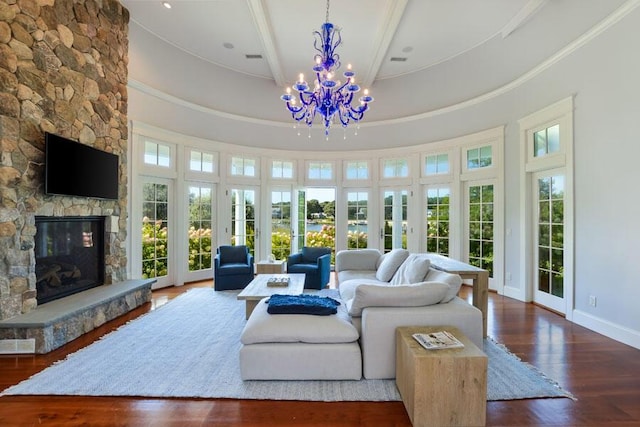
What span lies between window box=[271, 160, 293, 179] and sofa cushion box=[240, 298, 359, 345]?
488 cm

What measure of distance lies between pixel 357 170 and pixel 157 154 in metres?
4.12

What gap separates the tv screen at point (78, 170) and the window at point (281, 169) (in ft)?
10.9

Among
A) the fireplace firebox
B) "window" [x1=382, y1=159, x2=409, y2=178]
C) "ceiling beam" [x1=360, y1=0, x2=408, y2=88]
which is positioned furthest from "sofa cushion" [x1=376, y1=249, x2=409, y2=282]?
the fireplace firebox

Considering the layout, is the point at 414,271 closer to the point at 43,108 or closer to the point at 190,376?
the point at 190,376

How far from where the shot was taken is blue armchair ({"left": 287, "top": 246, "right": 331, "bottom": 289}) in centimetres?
535

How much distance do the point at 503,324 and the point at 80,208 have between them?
17.8ft

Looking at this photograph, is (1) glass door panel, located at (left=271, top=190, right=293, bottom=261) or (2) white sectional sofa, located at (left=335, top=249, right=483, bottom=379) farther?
(1) glass door panel, located at (left=271, top=190, right=293, bottom=261)

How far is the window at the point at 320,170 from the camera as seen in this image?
7.27 m

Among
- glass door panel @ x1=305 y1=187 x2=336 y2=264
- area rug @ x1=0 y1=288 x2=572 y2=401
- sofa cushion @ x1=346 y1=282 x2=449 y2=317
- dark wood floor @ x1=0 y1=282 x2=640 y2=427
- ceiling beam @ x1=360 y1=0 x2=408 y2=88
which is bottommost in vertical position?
dark wood floor @ x1=0 y1=282 x2=640 y2=427

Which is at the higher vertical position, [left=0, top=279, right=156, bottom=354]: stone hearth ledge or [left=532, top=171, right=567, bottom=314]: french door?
[left=532, top=171, right=567, bottom=314]: french door

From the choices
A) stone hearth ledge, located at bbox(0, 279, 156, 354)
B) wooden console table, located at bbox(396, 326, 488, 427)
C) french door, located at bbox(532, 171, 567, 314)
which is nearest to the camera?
wooden console table, located at bbox(396, 326, 488, 427)

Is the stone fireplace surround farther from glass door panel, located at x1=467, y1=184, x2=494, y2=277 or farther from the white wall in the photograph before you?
glass door panel, located at x1=467, y1=184, x2=494, y2=277

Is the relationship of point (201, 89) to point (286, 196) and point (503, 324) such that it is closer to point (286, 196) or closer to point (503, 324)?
point (286, 196)

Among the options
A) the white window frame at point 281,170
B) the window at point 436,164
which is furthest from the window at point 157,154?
the window at point 436,164
